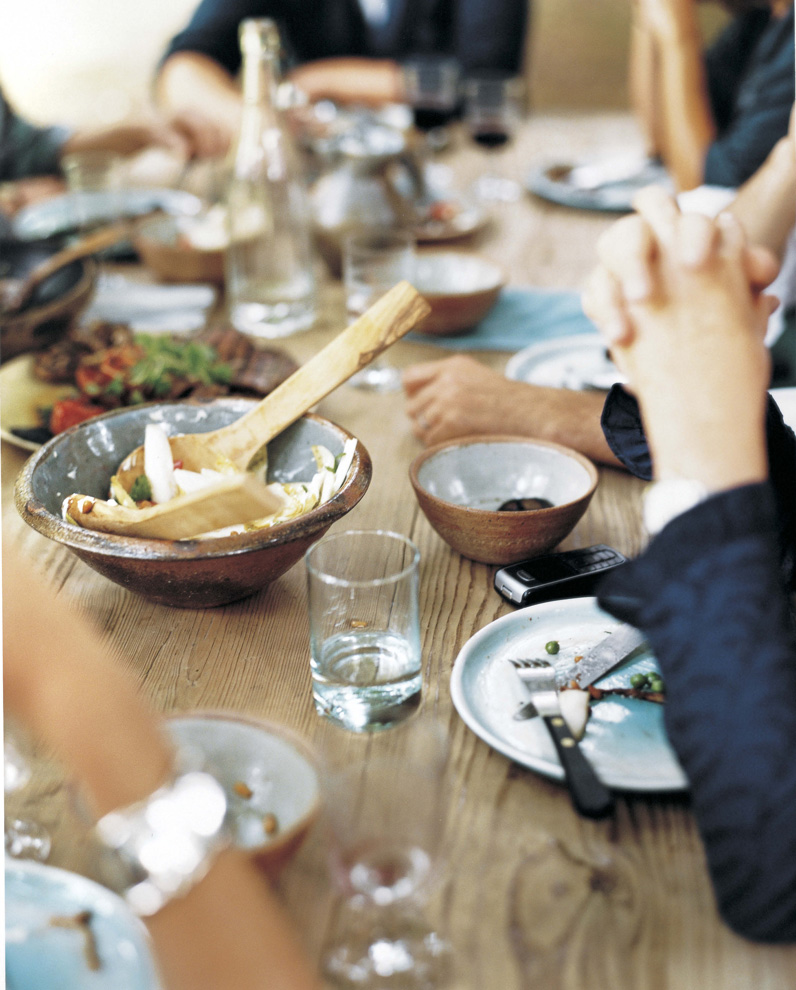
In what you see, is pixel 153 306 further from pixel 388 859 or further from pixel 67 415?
pixel 388 859

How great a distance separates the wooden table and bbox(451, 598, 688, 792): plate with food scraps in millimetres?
23

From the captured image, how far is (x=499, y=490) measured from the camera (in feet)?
3.41

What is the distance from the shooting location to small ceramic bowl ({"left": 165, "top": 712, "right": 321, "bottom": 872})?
59cm

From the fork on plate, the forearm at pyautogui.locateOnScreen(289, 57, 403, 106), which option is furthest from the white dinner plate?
the forearm at pyautogui.locateOnScreen(289, 57, 403, 106)

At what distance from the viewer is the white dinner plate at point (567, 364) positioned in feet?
4.41

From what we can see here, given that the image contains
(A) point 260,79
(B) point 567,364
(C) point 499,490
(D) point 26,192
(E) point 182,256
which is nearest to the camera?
(C) point 499,490

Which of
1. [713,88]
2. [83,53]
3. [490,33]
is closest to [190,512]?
[713,88]

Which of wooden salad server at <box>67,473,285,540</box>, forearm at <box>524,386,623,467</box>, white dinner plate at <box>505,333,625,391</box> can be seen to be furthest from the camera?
white dinner plate at <box>505,333,625,391</box>

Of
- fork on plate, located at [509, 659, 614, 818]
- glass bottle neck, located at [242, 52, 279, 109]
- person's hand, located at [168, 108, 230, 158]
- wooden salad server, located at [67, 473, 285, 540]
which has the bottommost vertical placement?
fork on plate, located at [509, 659, 614, 818]

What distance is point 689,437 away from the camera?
0.62m

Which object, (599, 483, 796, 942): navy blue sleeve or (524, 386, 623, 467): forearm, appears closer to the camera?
(599, 483, 796, 942): navy blue sleeve

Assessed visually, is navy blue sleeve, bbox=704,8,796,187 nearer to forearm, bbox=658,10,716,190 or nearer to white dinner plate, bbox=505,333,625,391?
forearm, bbox=658,10,716,190

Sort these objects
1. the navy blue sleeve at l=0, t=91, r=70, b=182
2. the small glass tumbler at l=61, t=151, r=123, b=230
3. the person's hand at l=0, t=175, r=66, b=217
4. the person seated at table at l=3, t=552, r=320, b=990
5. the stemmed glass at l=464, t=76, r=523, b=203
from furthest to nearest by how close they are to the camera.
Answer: the navy blue sleeve at l=0, t=91, r=70, b=182, the stemmed glass at l=464, t=76, r=523, b=203, the person's hand at l=0, t=175, r=66, b=217, the small glass tumbler at l=61, t=151, r=123, b=230, the person seated at table at l=3, t=552, r=320, b=990

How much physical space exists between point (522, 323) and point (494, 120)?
998 mm
